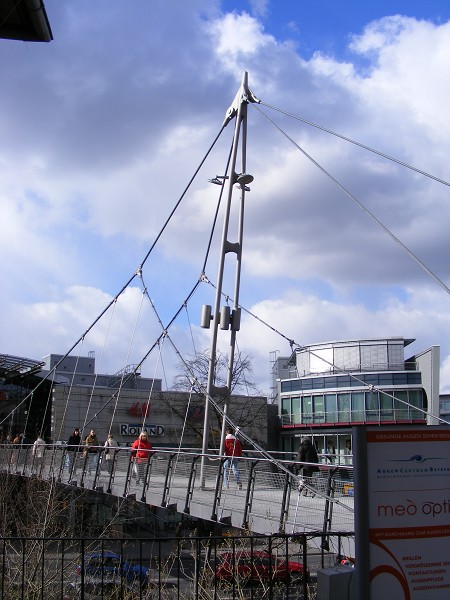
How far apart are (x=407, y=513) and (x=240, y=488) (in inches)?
347

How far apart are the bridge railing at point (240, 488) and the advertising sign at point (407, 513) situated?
234 inches

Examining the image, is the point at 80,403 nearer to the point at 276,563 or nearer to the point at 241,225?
the point at 241,225

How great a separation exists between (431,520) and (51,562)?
356 inches

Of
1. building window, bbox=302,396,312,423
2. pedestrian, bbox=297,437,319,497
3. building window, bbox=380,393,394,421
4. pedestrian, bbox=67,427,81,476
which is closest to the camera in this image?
pedestrian, bbox=297,437,319,497

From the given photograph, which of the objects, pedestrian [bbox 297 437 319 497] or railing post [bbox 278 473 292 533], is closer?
pedestrian [bbox 297 437 319 497]

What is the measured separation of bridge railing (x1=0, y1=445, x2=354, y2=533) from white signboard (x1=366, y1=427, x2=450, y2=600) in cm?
Answer: 593

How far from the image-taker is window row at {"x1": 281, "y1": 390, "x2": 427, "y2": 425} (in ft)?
167

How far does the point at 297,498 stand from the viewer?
11555 mm

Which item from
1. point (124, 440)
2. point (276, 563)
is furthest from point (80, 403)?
point (276, 563)

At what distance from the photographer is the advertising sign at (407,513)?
15.1 feet

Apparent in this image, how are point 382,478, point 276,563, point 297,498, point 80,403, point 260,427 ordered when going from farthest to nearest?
point 260,427
point 80,403
point 297,498
point 276,563
point 382,478

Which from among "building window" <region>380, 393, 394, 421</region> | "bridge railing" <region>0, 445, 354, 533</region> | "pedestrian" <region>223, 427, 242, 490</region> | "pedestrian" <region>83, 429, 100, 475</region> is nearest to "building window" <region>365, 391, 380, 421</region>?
"building window" <region>380, 393, 394, 421</region>

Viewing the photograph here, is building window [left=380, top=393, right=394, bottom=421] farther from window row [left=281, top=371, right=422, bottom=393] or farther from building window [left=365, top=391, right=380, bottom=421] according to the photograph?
window row [left=281, top=371, right=422, bottom=393]

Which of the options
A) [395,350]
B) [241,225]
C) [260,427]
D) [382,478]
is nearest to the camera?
[382,478]
